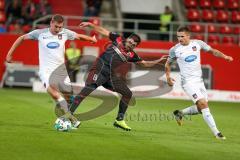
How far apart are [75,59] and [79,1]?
21.0ft

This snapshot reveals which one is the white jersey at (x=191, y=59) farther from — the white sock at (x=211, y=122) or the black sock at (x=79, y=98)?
the black sock at (x=79, y=98)

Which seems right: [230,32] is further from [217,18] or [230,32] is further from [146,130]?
[146,130]

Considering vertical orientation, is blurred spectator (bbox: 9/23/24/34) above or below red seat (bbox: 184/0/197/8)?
below

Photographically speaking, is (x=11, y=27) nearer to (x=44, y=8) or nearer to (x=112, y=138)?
(x=44, y=8)

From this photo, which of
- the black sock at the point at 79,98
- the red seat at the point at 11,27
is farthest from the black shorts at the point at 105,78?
the red seat at the point at 11,27

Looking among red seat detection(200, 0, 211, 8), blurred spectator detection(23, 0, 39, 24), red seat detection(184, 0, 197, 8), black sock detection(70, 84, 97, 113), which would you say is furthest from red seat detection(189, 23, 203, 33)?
black sock detection(70, 84, 97, 113)

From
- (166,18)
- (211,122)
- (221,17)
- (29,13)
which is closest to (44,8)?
(29,13)

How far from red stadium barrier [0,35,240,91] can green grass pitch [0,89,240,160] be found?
9207 millimetres

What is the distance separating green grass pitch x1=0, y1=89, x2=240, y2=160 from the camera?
443 inches

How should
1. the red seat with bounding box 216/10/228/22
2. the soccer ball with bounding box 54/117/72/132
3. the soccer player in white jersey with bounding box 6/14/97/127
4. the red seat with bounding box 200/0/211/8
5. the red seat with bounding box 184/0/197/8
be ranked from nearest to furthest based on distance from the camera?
the soccer ball with bounding box 54/117/72/132, the soccer player in white jersey with bounding box 6/14/97/127, the red seat with bounding box 216/10/228/22, the red seat with bounding box 184/0/197/8, the red seat with bounding box 200/0/211/8

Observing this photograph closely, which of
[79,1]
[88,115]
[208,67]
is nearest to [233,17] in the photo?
[208,67]

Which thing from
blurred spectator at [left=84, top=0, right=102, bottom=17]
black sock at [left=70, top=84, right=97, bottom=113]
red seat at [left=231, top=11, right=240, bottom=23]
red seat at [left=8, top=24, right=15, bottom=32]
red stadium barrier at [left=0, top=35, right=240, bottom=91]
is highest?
black sock at [left=70, top=84, right=97, bottom=113]

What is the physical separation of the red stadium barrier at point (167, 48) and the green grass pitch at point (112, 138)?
9.21 m

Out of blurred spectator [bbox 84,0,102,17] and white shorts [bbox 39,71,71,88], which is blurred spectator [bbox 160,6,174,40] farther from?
white shorts [bbox 39,71,71,88]
